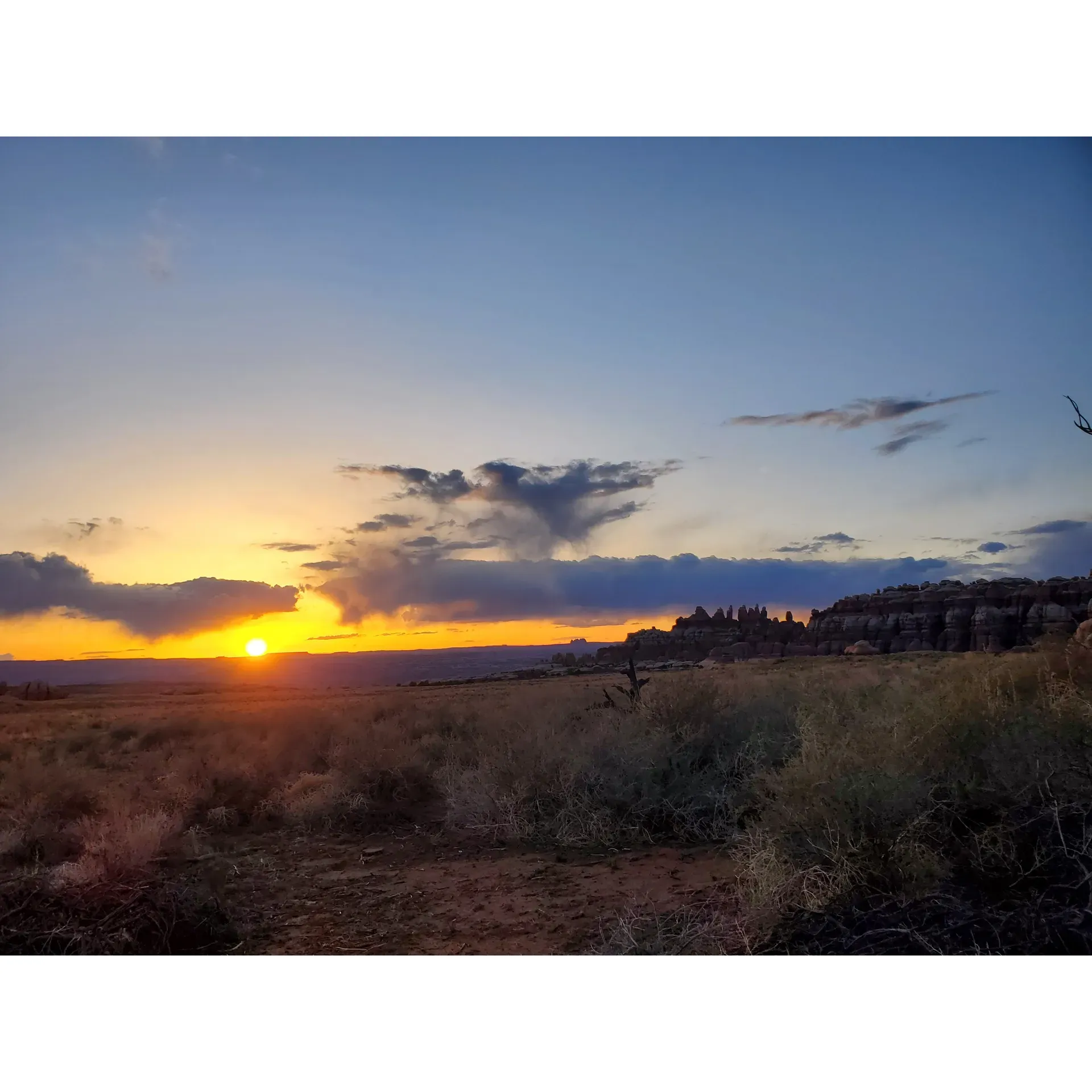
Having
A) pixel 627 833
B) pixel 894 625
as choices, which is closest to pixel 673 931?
pixel 627 833

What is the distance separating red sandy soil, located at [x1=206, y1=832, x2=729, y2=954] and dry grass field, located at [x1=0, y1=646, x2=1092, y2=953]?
0.03 meters

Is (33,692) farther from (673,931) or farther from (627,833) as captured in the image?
(673,931)

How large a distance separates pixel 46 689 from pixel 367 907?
3623 centimetres

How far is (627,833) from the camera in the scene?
7906 mm

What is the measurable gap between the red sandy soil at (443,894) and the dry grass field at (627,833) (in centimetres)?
3

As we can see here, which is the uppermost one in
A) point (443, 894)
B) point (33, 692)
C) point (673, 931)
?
point (673, 931)

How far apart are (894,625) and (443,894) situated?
43.0m

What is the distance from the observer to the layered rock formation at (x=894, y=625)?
3081 centimetres

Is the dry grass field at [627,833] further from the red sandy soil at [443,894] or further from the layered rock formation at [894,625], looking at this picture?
the layered rock formation at [894,625]

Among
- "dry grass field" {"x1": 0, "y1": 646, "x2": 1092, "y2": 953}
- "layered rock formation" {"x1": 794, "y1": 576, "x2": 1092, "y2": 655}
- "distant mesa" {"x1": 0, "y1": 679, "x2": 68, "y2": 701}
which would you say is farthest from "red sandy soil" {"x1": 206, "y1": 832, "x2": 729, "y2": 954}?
"distant mesa" {"x1": 0, "y1": 679, "x2": 68, "y2": 701}

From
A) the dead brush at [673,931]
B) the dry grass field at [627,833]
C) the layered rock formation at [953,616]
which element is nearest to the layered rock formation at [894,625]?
the layered rock formation at [953,616]
